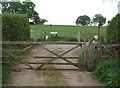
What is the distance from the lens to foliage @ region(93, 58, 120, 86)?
917cm

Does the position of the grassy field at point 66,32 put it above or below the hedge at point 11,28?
below

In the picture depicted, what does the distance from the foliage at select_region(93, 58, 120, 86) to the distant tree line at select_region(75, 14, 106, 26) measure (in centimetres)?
1646

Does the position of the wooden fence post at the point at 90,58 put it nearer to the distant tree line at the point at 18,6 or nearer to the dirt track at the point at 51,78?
the dirt track at the point at 51,78

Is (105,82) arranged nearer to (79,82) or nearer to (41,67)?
(79,82)

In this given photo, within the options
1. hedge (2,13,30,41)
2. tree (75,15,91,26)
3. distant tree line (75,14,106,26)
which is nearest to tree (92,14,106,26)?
distant tree line (75,14,106,26)

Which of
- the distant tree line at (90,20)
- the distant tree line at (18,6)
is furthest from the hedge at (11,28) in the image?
the distant tree line at (90,20)

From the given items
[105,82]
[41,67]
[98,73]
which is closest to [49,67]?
[41,67]

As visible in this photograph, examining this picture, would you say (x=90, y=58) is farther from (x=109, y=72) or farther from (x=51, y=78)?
(x=109, y=72)

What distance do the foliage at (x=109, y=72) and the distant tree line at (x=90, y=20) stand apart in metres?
16.5

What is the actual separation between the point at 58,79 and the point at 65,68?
214 centimetres

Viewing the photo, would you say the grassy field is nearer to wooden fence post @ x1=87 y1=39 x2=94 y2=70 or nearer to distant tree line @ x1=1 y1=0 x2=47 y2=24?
distant tree line @ x1=1 y1=0 x2=47 y2=24

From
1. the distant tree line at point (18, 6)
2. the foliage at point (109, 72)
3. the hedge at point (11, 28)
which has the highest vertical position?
the distant tree line at point (18, 6)

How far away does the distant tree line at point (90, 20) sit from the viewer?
29.0 meters

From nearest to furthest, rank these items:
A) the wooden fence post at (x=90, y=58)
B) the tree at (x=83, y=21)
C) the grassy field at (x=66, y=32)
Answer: the wooden fence post at (x=90, y=58), the tree at (x=83, y=21), the grassy field at (x=66, y=32)
